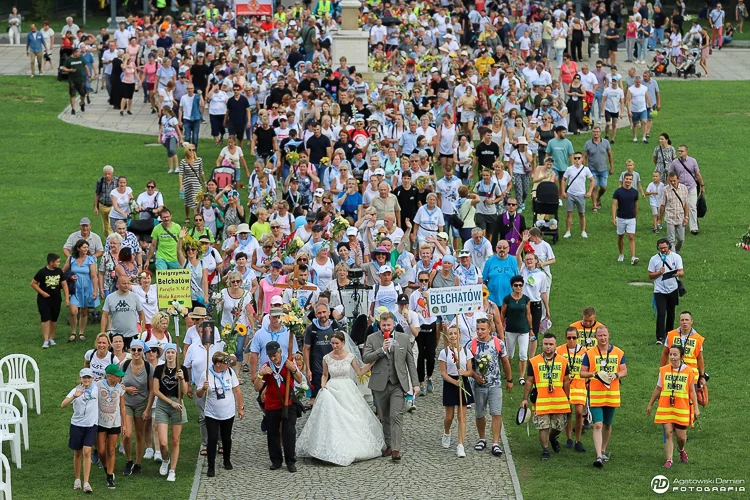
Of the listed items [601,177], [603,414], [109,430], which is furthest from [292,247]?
[601,177]

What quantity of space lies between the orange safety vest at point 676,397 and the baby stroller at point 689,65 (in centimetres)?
2870

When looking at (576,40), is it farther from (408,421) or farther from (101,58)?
(408,421)

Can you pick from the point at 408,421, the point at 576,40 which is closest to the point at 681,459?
the point at 408,421

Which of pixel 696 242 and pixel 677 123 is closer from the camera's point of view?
pixel 696 242

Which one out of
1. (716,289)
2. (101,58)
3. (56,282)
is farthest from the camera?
(101,58)

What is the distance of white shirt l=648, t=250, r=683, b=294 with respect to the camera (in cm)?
2008

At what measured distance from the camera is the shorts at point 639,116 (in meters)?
33.5

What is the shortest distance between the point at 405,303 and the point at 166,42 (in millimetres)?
23236

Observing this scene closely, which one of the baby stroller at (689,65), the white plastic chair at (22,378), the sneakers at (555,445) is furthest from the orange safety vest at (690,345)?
the baby stroller at (689,65)

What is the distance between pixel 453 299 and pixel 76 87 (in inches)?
867

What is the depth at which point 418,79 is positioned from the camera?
34.1 meters

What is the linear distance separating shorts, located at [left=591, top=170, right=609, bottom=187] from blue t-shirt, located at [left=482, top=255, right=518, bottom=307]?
830 centimetres

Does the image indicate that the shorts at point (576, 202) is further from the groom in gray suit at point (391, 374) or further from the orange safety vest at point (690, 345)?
the groom in gray suit at point (391, 374)

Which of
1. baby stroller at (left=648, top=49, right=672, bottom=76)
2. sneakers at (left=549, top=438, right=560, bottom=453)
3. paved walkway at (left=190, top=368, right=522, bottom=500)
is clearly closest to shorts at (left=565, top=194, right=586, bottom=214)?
paved walkway at (left=190, top=368, right=522, bottom=500)
